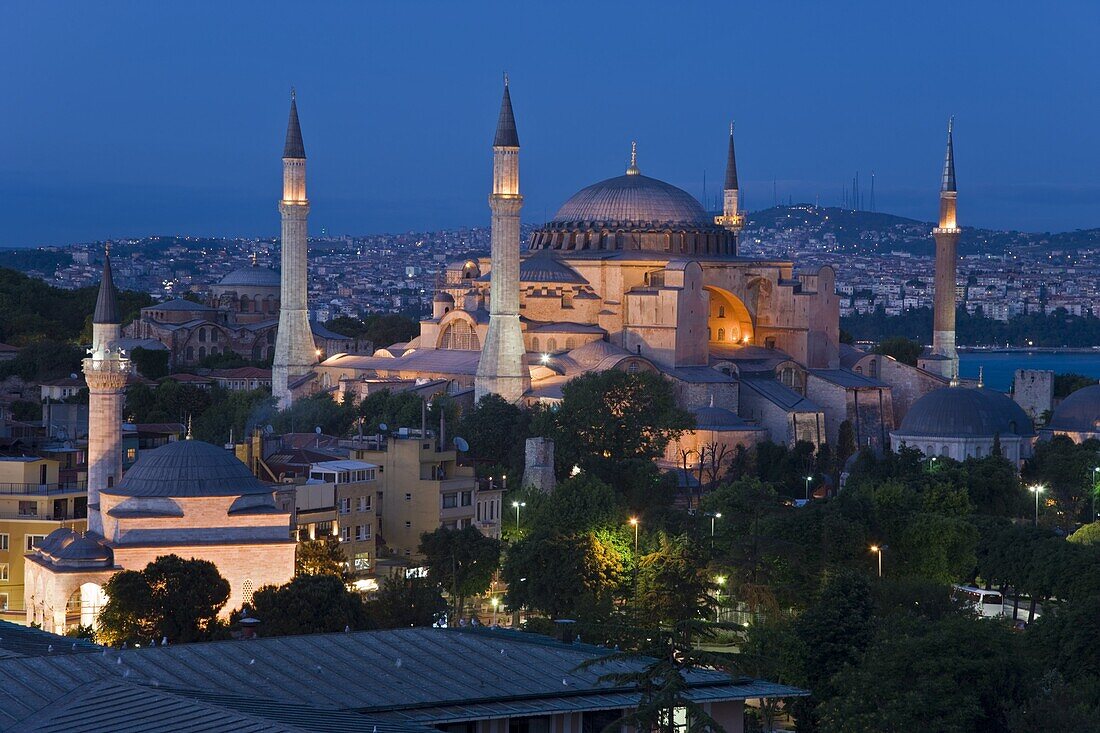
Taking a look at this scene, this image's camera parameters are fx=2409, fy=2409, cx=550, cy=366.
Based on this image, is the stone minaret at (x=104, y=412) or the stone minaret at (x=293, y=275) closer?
the stone minaret at (x=104, y=412)

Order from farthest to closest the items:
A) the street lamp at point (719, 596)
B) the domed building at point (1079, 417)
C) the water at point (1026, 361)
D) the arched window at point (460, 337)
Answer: the water at point (1026, 361) < the arched window at point (460, 337) < the domed building at point (1079, 417) < the street lamp at point (719, 596)

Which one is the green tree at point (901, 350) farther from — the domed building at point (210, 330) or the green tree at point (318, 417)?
the green tree at point (318, 417)

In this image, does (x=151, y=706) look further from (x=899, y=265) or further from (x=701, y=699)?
(x=899, y=265)

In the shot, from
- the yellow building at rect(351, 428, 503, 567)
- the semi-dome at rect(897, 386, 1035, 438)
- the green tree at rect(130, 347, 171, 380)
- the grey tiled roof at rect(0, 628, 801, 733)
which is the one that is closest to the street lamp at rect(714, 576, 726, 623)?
the yellow building at rect(351, 428, 503, 567)

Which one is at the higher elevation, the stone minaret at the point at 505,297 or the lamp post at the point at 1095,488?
the stone minaret at the point at 505,297

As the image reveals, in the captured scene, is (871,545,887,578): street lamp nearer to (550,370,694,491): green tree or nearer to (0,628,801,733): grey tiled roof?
(550,370,694,491): green tree

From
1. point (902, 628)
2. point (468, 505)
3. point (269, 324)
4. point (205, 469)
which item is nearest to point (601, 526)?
point (468, 505)

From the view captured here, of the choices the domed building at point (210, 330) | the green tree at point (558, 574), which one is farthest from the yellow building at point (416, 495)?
the domed building at point (210, 330)
